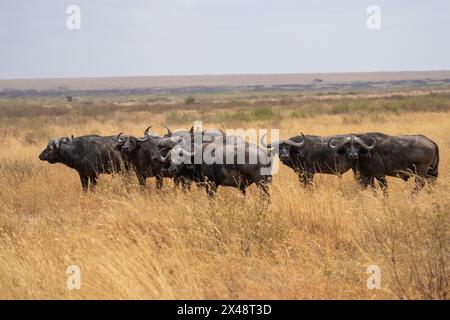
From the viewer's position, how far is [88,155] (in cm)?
1202

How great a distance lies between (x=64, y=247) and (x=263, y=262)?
7.93ft

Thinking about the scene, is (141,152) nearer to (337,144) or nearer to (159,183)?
(159,183)

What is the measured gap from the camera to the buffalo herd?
911 cm

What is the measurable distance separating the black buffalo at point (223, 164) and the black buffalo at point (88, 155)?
262cm

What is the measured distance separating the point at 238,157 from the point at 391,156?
302cm

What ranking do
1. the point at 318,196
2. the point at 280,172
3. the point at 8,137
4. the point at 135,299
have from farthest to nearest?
the point at 8,137 < the point at 280,172 < the point at 318,196 < the point at 135,299

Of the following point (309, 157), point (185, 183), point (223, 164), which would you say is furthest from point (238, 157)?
point (309, 157)

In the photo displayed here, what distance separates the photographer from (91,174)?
12.0m

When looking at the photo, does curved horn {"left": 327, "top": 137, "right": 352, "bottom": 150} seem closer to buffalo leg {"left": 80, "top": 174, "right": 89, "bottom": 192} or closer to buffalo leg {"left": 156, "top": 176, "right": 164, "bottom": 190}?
buffalo leg {"left": 156, "top": 176, "right": 164, "bottom": 190}

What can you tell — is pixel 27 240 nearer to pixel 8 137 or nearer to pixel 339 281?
pixel 339 281

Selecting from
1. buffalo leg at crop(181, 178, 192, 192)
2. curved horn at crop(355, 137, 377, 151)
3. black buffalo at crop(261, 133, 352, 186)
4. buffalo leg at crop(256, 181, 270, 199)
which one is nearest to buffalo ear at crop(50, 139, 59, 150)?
buffalo leg at crop(181, 178, 192, 192)

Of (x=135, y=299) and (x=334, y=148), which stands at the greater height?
(x=334, y=148)

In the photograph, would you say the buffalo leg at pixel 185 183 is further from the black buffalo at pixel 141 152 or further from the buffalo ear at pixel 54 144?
the buffalo ear at pixel 54 144

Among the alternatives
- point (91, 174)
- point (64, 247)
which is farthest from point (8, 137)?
point (64, 247)
